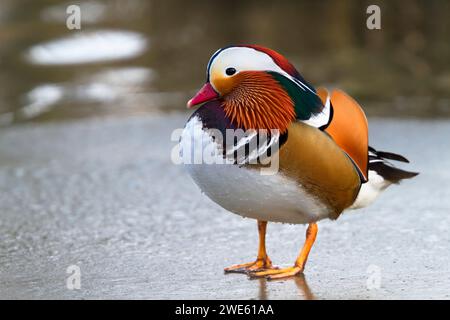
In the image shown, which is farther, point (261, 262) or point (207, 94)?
point (261, 262)

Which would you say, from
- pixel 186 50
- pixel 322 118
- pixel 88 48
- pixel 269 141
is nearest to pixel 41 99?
pixel 88 48

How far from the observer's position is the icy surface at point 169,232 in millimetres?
4047

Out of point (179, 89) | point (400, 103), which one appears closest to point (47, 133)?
point (179, 89)

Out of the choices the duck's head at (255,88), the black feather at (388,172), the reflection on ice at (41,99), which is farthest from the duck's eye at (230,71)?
the reflection on ice at (41,99)

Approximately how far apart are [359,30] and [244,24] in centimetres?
156

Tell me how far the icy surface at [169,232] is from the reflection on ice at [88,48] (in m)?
3.13

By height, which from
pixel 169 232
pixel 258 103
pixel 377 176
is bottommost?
pixel 169 232

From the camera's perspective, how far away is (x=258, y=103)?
3.81m

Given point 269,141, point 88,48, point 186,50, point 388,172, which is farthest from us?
point 88,48

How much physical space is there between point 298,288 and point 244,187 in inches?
21.0

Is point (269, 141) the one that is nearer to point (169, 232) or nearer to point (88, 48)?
point (169, 232)

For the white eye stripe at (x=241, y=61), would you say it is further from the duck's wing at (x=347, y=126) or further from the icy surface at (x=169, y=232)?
the icy surface at (x=169, y=232)
